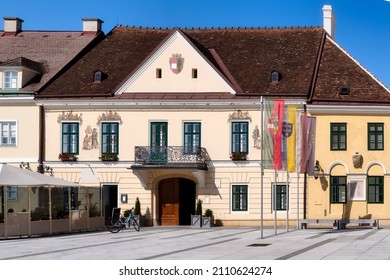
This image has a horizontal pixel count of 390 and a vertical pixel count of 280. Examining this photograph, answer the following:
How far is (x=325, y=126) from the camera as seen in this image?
139 feet

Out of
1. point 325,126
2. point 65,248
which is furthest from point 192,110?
point 65,248

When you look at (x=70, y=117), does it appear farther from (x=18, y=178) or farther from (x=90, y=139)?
(x=18, y=178)

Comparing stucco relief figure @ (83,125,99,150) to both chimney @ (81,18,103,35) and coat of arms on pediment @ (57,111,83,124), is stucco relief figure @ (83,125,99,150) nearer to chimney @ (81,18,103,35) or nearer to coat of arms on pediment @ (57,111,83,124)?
coat of arms on pediment @ (57,111,83,124)

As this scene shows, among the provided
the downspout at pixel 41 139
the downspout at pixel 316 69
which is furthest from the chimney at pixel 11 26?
the downspout at pixel 316 69

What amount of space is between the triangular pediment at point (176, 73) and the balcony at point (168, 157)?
2887 millimetres

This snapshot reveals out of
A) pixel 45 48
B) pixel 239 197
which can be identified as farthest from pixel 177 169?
pixel 45 48

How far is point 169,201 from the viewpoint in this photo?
43.6m

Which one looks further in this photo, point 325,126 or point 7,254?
point 325,126

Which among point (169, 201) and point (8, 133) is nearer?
point (169, 201)

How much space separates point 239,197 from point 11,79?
1298 centimetres

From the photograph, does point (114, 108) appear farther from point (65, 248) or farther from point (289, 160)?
point (65, 248)

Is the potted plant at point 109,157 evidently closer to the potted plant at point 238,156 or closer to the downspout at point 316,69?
the potted plant at point 238,156

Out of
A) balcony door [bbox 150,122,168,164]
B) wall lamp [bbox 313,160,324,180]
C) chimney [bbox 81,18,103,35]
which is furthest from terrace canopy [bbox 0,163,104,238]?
chimney [bbox 81,18,103,35]

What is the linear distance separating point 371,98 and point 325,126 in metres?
2.59
